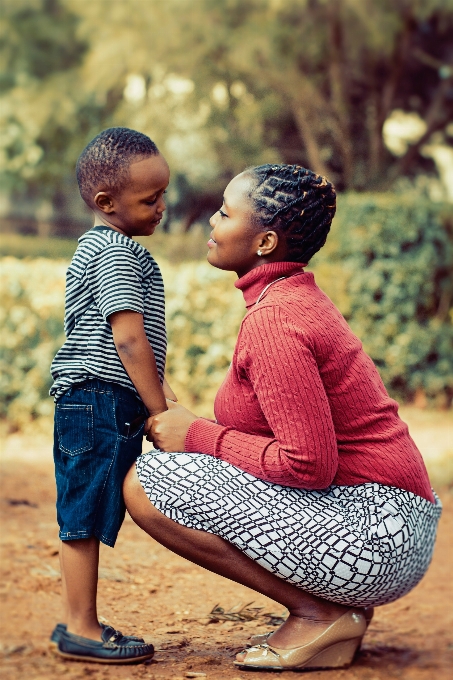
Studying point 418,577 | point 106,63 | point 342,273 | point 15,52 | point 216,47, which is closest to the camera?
point 418,577

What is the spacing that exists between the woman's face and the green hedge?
15.7 feet

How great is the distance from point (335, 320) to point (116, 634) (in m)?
1.18

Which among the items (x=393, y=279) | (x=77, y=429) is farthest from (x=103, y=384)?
(x=393, y=279)

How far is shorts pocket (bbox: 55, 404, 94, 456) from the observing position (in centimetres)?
254

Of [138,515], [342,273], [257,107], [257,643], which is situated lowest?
[257,643]

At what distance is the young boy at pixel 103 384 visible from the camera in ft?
8.31

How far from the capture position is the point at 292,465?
7.92 feet

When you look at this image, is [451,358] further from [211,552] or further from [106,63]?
[106,63]

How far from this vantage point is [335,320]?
2592 millimetres

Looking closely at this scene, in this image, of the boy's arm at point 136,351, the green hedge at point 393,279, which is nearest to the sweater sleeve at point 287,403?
the boy's arm at point 136,351

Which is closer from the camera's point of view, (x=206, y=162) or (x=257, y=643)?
(x=257, y=643)

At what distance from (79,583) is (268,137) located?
33.9ft

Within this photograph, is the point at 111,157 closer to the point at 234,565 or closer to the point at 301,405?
the point at 301,405

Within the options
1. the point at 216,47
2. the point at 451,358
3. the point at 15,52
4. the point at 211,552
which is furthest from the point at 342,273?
the point at 15,52
